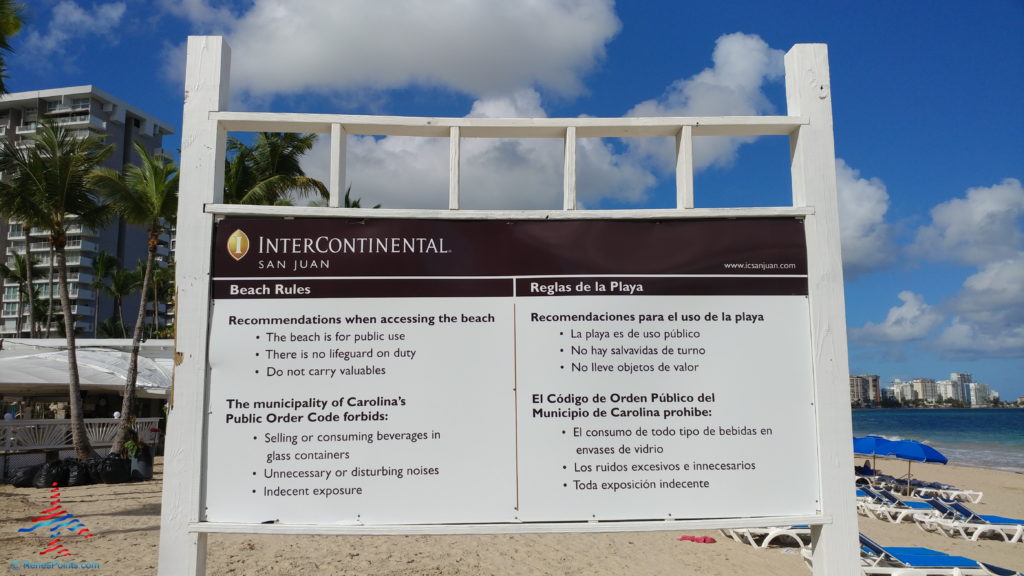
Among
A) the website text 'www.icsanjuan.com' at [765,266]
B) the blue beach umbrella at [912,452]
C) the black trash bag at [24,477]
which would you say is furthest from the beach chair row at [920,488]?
the black trash bag at [24,477]

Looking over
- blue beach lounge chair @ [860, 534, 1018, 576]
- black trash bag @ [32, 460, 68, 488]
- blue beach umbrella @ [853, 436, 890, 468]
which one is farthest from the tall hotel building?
blue beach lounge chair @ [860, 534, 1018, 576]

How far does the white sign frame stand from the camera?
360cm

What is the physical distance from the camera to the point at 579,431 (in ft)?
12.2

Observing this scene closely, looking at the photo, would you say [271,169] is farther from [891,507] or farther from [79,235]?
[79,235]

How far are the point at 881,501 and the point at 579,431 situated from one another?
1347cm

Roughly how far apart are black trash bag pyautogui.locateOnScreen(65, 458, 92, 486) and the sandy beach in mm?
2995

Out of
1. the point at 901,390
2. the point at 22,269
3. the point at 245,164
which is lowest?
the point at 901,390

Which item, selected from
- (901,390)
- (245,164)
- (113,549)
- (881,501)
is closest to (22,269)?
(245,164)

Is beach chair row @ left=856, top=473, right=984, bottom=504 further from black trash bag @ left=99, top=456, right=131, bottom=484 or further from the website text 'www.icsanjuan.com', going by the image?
black trash bag @ left=99, top=456, right=131, bottom=484

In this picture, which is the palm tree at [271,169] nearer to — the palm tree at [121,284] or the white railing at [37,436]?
the white railing at [37,436]

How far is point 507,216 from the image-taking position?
3809mm

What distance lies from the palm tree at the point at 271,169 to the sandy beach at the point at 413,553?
909 centimetres

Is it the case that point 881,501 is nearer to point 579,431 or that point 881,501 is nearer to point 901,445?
point 901,445

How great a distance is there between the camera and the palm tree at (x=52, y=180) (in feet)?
45.8
